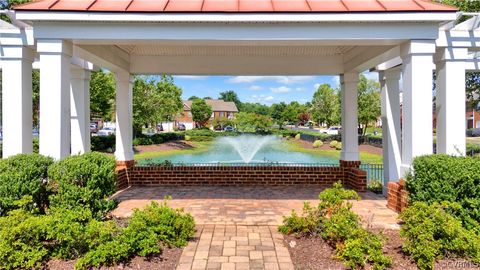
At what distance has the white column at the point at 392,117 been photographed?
25.5 ft

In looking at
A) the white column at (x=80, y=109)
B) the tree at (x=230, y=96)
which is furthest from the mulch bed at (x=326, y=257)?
the tree at (x=230, y=96)

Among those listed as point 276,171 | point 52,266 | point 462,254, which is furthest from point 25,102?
point 462,254

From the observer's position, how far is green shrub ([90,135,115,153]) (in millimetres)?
24455

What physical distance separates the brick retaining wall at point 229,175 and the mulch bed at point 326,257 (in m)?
4.25

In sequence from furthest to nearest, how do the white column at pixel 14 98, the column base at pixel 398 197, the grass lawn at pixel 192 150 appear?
the grass lawn at pixel 192 150
the white column at pixel 14 98
the column base at pixel 398 197

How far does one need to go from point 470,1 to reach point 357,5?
9035 mm

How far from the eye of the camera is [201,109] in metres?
57.3

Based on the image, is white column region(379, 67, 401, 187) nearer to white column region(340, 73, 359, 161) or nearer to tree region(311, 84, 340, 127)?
white column region(340, 73, 359, 161)

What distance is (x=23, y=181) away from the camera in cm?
446

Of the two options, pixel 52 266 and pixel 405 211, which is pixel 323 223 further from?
pixel 52 266

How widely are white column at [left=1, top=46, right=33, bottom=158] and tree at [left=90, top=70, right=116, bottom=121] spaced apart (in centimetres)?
1680

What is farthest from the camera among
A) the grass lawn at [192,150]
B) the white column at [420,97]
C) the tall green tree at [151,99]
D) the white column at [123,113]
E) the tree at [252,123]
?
the tree at [252,123]

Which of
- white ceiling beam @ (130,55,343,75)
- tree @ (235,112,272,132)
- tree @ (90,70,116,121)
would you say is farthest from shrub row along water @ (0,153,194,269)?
tree @ (235,112,272,132)

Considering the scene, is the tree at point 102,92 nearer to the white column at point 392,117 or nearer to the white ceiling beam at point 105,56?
the white ceiling beam at point 105,56
